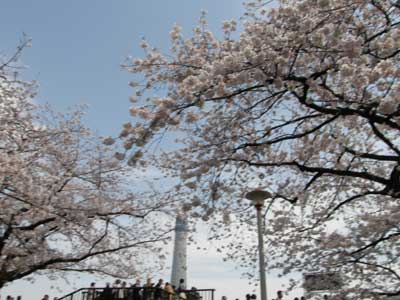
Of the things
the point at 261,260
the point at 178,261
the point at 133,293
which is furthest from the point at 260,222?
the point at 178,261

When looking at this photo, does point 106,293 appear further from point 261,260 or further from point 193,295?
point 261,260

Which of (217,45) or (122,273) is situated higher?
(217,45)

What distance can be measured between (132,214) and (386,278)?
7.39 meters

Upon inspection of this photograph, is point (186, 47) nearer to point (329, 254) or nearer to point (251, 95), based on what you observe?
point (251, 95)

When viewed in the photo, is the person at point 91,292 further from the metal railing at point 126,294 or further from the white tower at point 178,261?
the white tower at point 178,261

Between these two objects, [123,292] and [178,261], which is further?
[178,261]

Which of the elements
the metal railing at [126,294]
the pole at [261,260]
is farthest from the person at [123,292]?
the pole at [261,260]

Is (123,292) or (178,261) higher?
(178,261)

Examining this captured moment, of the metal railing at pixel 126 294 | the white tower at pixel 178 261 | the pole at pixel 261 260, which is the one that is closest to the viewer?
the pole at pixel 261 260

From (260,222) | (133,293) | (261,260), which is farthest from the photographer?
(133,293)

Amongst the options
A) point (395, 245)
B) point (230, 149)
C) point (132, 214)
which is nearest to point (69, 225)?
point (132, 214)

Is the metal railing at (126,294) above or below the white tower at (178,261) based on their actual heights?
Answer: below

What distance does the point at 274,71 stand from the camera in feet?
19.3

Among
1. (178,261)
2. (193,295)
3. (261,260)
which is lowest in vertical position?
(261,260)
